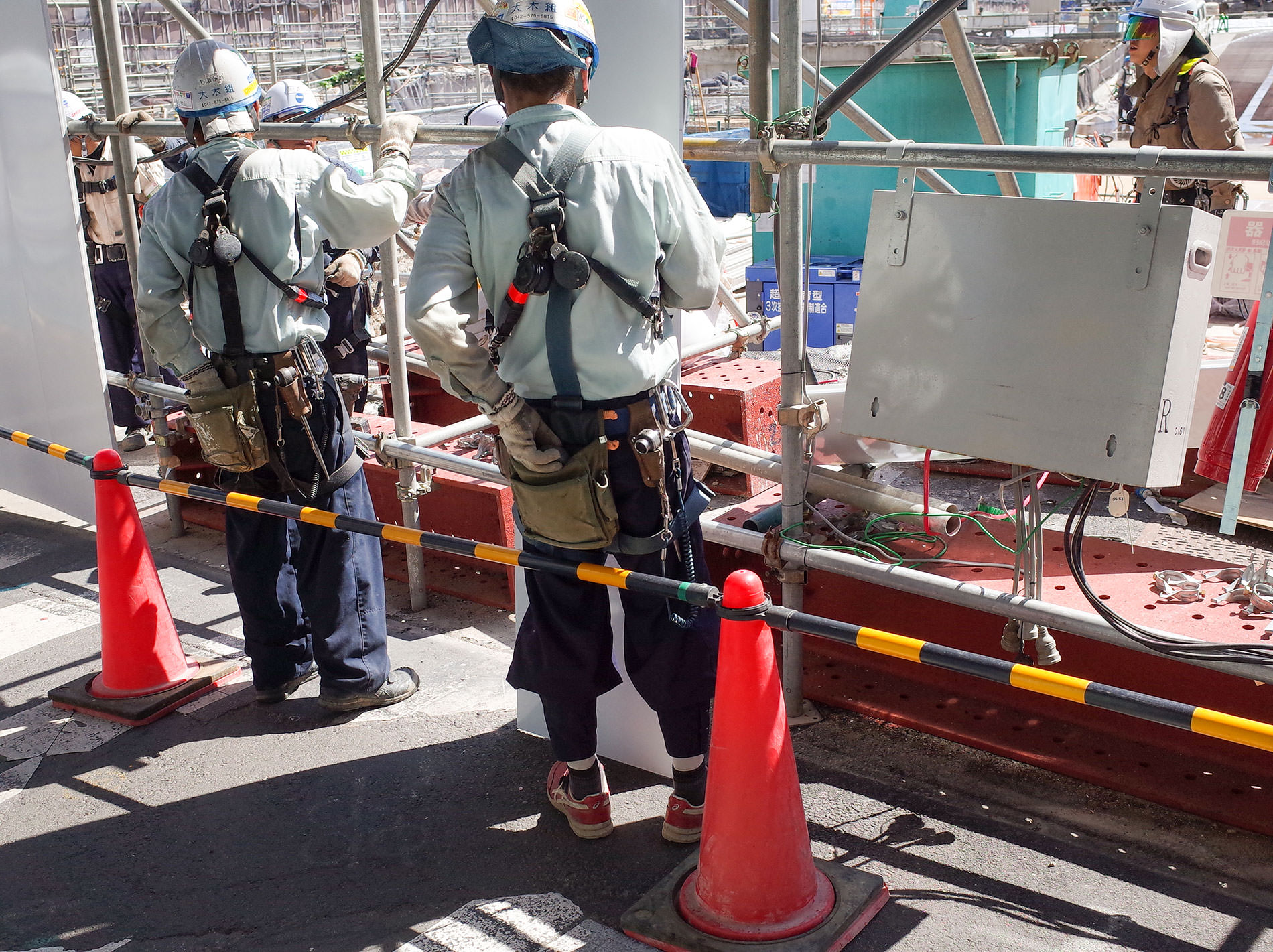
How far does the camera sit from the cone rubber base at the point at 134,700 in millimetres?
4055

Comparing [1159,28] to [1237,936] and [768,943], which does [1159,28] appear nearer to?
[1237,936]

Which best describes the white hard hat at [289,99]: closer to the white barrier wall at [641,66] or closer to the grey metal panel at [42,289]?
the grey metal panel at [42,289]

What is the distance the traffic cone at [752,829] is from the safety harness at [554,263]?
2.33ft

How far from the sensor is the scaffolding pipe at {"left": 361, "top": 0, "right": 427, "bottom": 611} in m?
4.14

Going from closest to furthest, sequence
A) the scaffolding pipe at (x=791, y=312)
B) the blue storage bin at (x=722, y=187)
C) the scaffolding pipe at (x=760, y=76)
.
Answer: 1. the scaffolding pipe at (x=791, y=312)
2. the scaffolding pipe at (x=760, y=76)
3. the blue storage bin at (x=722, y=187)

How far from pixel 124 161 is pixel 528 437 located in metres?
3.64

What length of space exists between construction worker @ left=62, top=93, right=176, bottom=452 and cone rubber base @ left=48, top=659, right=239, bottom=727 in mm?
3273

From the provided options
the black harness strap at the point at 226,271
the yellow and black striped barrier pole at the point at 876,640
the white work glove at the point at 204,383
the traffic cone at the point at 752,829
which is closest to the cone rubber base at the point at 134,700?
the yellow and black striped barrier pole at the point at 876,640

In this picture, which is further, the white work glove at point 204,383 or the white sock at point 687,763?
the white work glove at point 204,383

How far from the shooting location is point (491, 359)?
2951mm

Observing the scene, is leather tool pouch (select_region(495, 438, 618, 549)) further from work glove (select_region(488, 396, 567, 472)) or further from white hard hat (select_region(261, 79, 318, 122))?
white hard hat (select_region(261, 79, 318, 122))

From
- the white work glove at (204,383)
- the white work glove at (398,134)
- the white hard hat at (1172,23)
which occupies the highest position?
the white hard hat at (1172,23)

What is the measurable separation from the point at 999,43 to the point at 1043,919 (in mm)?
12904

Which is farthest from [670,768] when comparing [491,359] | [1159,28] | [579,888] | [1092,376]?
[1159,28]
